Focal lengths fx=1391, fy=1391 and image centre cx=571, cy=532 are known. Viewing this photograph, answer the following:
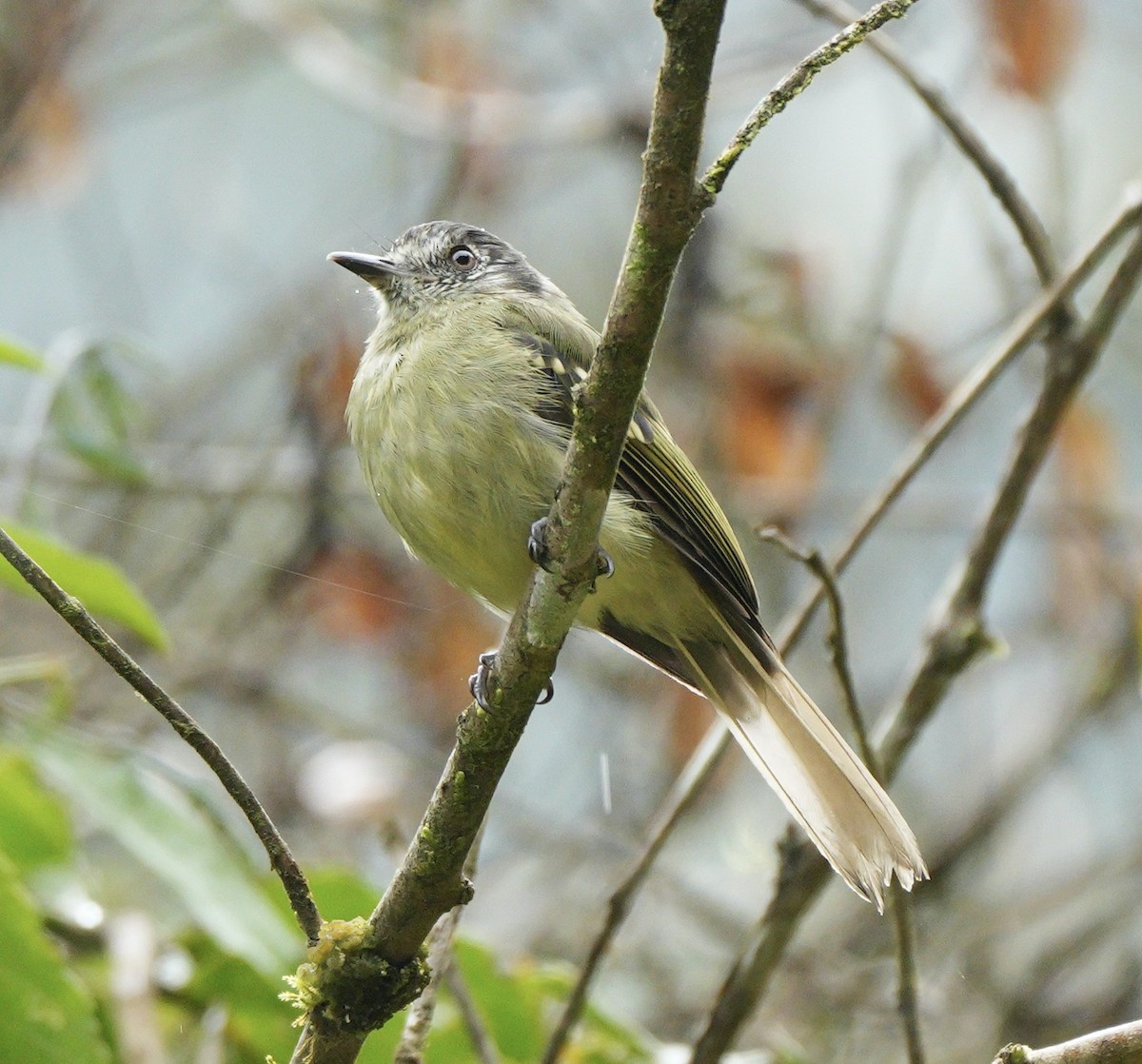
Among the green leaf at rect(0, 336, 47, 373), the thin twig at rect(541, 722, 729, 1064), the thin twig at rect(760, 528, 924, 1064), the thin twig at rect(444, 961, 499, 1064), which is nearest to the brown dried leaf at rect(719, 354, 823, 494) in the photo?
the thin twig at rect(541, 722, 729, 1064)

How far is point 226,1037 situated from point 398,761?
2376mm

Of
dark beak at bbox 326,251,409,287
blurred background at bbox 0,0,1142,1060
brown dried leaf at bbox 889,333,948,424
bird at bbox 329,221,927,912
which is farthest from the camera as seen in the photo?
brown dried leaf at bbox 889,333,948,424

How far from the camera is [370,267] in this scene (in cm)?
315

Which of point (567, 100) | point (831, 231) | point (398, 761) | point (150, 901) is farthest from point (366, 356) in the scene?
point (831, 231)

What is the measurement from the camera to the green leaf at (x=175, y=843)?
7.04 ft

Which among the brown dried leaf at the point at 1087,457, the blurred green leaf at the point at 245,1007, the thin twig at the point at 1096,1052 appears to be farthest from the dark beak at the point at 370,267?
the brown dried leaf at the point at 1087,457

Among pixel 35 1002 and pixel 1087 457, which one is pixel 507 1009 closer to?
pixel 35 1002

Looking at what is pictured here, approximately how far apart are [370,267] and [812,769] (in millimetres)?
1495

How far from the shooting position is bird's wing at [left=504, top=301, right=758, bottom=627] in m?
2.57

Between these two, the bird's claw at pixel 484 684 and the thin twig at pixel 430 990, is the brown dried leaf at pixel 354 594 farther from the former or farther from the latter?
the thin twig at pixel 430 990

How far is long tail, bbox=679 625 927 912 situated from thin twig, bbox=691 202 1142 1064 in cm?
11

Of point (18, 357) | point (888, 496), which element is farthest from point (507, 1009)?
point (18, 357)

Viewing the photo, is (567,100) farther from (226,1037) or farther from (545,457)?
(226,1037)

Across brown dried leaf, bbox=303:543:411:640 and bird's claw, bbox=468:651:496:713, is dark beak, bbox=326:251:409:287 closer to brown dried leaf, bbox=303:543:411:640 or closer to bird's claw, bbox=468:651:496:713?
bird's claw, bbox=468:651:496:713
